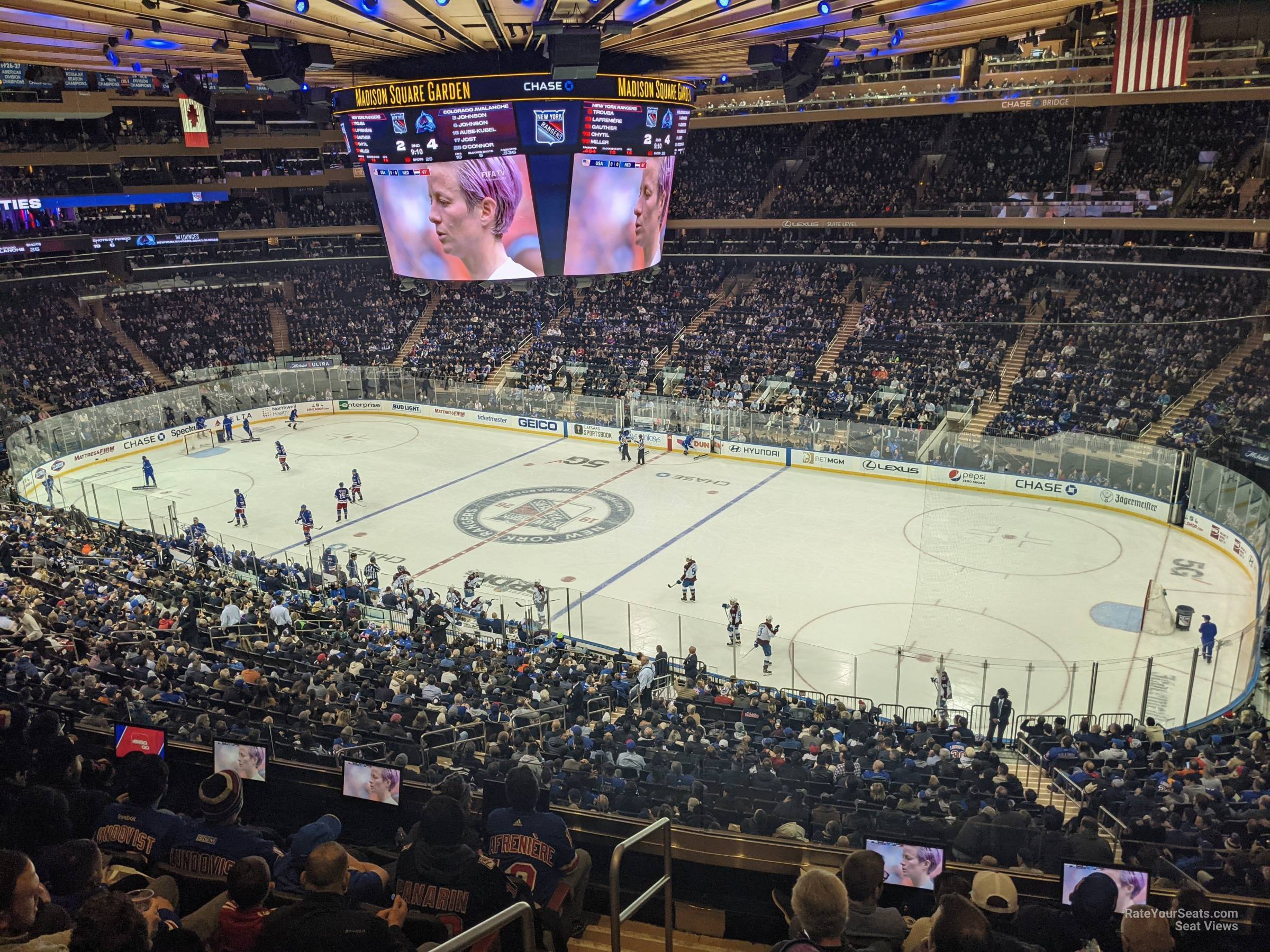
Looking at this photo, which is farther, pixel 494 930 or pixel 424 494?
pixel 424 494

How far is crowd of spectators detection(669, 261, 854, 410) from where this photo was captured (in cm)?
3516

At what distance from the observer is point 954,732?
12.9 m

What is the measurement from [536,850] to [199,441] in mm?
35872

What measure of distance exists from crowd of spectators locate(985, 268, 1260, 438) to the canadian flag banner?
28.6 meters

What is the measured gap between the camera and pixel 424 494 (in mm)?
29828

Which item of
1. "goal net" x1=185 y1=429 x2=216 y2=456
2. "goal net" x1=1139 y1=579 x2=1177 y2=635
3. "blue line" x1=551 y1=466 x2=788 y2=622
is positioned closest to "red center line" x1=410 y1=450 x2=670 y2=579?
"blue line" x1=551 y1=466 x2=788 y2=622

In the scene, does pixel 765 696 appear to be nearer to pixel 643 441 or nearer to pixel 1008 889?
pixel 1008 889

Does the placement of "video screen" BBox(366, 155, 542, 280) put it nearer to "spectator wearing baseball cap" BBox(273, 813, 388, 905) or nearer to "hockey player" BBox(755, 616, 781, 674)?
"hockey player" BBox(755, 616, 781, 674)

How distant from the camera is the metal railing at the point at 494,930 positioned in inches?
125

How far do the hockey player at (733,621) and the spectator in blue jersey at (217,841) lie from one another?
500 inches

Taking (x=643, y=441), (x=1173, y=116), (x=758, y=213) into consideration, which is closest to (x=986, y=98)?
(x=1173, y=116)

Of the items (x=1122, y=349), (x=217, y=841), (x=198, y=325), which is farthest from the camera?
(x=198, y=325)

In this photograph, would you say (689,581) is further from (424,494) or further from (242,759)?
(242,759)

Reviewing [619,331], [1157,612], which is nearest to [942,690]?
[1157,612]
